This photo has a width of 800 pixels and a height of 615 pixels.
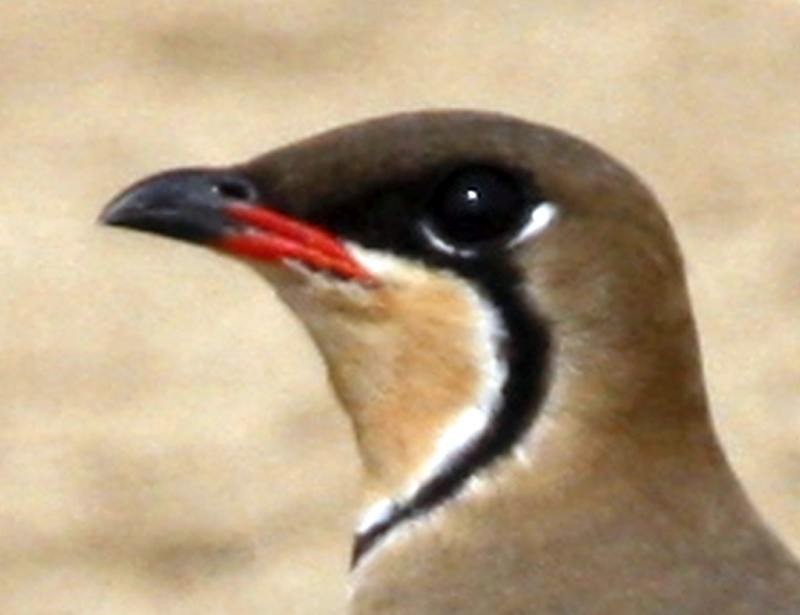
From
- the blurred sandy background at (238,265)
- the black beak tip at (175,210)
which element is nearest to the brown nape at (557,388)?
the black beak tip at (175,210)

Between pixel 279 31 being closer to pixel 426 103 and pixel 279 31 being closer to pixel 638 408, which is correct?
pixel 426 103

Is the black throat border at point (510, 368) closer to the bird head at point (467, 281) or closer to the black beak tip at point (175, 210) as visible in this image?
the bird head at point (467, 281)

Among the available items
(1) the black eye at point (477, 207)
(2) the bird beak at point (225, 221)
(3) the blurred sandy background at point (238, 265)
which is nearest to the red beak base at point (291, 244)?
(2) the bird beak at point (225, 221)

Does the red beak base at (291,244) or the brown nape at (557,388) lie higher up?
the red beak base at (291,244)

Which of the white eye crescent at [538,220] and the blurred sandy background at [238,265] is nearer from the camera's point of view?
the white eye crescent at [538,220]

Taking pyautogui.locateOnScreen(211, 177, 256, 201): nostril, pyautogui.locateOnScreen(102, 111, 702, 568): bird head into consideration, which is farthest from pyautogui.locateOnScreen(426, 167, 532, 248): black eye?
pyautogui.locateOnScreen(211, 177, 256, 201): nostril

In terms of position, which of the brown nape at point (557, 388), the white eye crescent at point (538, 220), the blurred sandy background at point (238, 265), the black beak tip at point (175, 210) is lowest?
the blurred sandy background at point (238, 265)

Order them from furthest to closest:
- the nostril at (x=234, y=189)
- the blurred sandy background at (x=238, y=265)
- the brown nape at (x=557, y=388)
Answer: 1. the blurred sandy background at (x=238, y=265)
2. the nostril at (x=234, y=189)
3. the brown nape at (x=557, y=388)

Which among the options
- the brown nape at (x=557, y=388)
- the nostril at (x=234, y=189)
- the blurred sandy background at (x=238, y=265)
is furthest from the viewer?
the blurred sandy background at (x=238, y=265)

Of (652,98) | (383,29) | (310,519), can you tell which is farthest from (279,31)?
(310,519)
